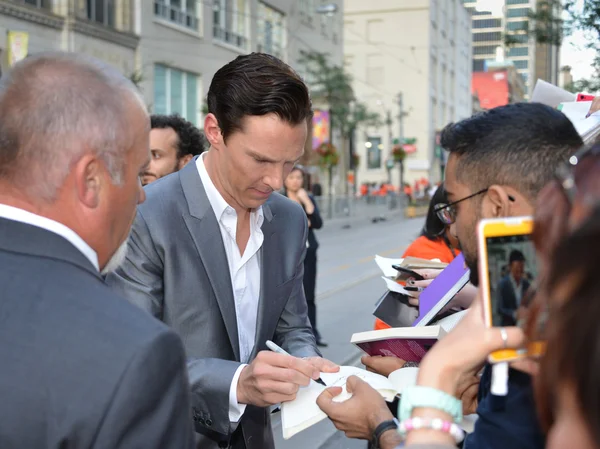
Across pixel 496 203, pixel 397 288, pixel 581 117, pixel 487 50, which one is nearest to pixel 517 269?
pixel 496 203

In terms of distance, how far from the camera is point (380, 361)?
2.34 metres

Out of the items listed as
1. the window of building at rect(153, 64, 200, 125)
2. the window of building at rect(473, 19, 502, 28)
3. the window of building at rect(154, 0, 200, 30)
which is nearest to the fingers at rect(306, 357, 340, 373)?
the window of building at rect(153, 64, 200, 125)

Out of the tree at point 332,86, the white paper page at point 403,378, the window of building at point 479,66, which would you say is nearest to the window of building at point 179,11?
the tree at point 332,86

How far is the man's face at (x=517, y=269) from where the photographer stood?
3.98ft

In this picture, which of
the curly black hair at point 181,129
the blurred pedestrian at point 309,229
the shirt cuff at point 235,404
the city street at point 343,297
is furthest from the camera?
the blurred pedestrian at point 309,229

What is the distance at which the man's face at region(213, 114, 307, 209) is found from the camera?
94.1 inches

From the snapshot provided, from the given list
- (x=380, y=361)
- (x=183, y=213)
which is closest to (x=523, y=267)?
(x=380, y=361)

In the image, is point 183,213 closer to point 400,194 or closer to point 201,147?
point 201,147

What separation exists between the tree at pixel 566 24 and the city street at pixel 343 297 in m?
4.13

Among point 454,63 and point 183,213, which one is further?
point 454,63

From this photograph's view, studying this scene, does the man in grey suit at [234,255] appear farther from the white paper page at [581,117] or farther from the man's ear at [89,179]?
the white paper page at [581,117]

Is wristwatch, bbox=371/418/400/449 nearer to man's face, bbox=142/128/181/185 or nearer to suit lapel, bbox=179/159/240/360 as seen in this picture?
suit lapel, bbox=179/159/240/360

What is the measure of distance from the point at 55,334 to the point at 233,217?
50.1 inches

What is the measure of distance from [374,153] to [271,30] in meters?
29.5
